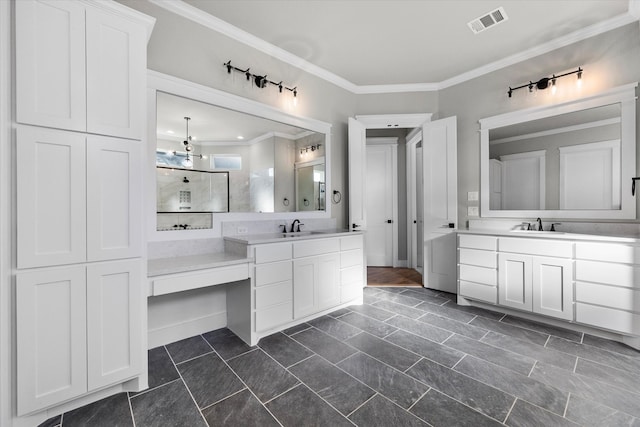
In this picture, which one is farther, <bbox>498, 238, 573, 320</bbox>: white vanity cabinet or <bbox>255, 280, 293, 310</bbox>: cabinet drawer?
<bbox>498, 238, 573, 320</bbox>: white vanity cabinet

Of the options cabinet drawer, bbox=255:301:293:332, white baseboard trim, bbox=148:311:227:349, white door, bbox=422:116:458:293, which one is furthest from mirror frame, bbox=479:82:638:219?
white baseboard trim, bbox=148:311:227:349

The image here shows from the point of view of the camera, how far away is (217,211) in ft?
8.66

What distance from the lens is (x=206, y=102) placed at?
2.59 m

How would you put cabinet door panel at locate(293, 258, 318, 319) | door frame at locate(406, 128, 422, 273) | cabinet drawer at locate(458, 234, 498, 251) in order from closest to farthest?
cabinet door panel at locate(293, 258, 318, 319)
cabinet drawer at locate(458, 234, 498, 251)
door frame at locate(406, 128, 422, 273)

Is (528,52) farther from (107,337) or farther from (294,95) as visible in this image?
(107,337)

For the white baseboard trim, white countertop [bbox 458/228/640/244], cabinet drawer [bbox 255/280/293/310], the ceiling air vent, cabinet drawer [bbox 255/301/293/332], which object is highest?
the ceiling air vent

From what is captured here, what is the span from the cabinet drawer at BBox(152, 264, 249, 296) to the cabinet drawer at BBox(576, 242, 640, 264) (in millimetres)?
2926

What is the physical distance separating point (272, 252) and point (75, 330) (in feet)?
4.42

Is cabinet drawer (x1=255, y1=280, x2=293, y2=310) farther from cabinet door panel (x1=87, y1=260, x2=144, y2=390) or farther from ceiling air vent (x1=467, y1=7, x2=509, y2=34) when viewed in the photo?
ceiling air vent (x1=467, y1=7, x2=509, y2=34)

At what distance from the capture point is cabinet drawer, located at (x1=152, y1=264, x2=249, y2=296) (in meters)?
1.91

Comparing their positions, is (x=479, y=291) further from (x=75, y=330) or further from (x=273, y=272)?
(x=75, y=330)

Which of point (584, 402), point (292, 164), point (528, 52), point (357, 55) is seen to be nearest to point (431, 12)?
point (357, 55)

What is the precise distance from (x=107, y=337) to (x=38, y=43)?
1.64 metres

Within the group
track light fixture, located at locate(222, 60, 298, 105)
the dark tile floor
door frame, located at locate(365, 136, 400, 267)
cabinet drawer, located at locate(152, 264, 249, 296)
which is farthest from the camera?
door frame, located at locate(365, 136, 400, 267)
